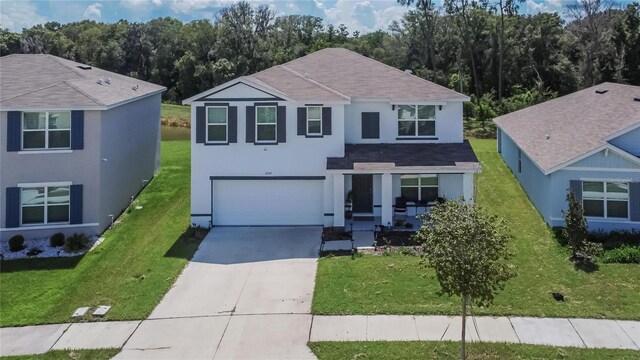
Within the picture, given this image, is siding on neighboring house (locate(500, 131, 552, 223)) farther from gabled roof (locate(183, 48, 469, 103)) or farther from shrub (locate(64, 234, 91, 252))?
shrub (locate(64, 234, 91, 252))

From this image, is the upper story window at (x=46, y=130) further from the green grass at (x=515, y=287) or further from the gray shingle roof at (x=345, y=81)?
the green grass at (x=515, y=287)

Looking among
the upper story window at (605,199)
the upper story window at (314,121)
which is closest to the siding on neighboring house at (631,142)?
the upper story window at (605,199)

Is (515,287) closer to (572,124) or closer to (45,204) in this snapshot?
(572,124)

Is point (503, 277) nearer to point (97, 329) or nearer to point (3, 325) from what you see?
point (97, 329)

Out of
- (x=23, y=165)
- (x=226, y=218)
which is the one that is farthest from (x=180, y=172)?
(x=23, y=165)

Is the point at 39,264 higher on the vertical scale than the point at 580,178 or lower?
lower

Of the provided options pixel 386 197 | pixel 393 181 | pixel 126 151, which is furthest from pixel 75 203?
pixel 393 181
